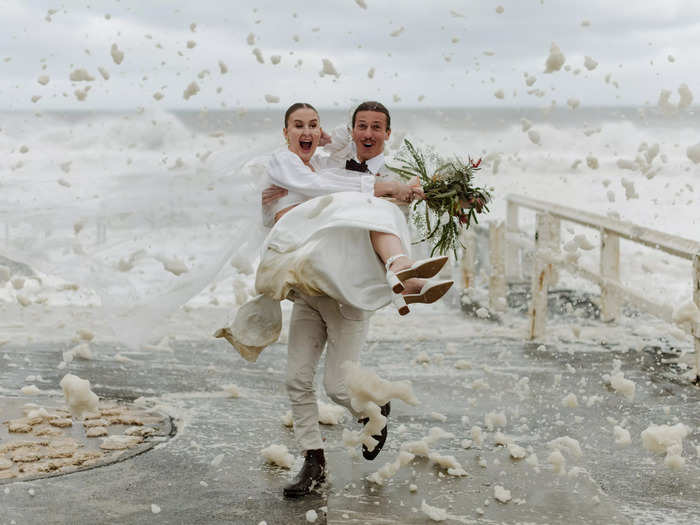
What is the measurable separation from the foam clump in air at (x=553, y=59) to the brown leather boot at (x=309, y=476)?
3.04 meters

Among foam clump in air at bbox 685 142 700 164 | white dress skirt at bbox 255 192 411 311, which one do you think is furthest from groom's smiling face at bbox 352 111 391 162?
foam clump in air at bbox 685 142 700 164

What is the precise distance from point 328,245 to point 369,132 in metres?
0.73

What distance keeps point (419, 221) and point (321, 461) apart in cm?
133

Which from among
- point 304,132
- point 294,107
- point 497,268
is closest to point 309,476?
point 304,132

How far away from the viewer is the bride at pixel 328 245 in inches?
177

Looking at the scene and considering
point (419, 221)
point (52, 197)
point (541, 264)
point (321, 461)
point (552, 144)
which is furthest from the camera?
point (552, 144)

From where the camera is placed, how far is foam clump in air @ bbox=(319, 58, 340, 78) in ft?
19.5

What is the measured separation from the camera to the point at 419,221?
5207 mm

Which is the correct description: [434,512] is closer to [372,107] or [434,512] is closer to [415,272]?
[415,272]

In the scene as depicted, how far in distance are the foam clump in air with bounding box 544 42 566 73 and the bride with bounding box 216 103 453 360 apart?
1976 millimetres

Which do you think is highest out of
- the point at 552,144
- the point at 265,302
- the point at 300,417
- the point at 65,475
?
the point at 552,144

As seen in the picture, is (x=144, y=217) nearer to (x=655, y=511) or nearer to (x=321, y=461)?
(x=321, y=461)

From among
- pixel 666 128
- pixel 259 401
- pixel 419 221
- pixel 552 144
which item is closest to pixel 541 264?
pixel 259 401

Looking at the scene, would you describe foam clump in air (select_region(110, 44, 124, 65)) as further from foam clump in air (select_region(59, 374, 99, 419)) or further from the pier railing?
the pier railing
